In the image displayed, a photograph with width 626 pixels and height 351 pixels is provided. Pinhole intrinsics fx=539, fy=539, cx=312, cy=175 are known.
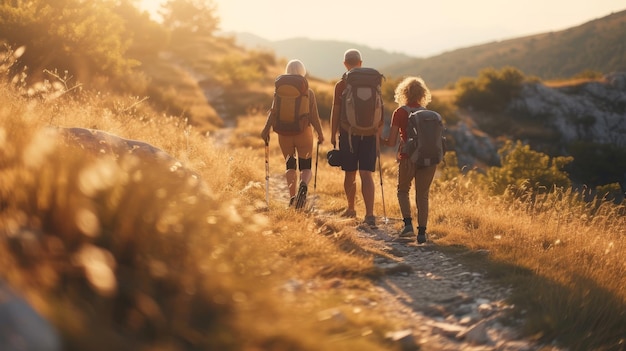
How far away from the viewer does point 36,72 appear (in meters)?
14.1

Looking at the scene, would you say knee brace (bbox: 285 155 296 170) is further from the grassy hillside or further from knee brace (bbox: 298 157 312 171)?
the grassy hillside

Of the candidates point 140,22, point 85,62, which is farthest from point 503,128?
point 85,62

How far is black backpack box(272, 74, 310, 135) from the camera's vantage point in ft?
23.6

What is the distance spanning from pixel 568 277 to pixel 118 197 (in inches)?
148

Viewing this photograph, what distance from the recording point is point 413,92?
6516 millimetres

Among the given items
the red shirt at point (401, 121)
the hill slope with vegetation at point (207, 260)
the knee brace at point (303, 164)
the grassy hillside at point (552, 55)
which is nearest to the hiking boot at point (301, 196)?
the knee brace at point (303, 164)

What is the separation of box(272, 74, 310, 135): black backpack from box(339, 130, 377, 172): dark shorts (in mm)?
608

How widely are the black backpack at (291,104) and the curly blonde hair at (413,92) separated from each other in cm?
136

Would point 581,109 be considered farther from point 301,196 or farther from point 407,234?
point 301,196

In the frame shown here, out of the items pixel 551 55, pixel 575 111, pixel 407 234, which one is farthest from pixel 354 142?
pixel 551 55

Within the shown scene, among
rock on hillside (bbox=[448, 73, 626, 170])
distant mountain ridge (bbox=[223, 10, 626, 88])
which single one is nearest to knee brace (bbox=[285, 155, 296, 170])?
rock on hillside (bbox=[448, 73, 626, 170])

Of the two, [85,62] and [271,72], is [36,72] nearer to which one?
[85,62]

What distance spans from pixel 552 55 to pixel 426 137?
117171mm

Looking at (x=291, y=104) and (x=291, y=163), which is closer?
(x=291, y=104)
